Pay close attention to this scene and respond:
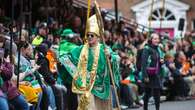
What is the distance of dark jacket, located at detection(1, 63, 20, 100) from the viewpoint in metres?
11.0

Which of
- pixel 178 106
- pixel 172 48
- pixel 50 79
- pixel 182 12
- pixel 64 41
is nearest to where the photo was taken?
pixel 50 79

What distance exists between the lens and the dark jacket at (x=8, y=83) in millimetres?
11016

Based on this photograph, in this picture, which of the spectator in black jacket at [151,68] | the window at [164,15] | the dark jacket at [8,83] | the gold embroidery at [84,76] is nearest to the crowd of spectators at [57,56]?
the dark jacket at [8,83]

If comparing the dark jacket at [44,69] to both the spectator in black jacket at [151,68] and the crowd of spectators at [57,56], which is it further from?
the spectator in black jacket at [151,68]

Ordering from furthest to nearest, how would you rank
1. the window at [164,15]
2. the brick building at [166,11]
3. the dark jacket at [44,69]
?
the window at [164,15], the brick building at [166,11], the dark jacket at [44,69]

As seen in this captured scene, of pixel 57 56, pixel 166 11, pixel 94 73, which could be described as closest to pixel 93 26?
pixel 94 73

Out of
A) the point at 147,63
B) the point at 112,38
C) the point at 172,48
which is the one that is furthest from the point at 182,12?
the point at 147,63

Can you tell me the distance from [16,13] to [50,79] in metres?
7.51

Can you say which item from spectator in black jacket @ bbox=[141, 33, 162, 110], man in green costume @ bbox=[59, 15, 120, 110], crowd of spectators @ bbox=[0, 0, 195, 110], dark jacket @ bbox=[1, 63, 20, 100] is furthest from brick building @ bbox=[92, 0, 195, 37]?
dark jacket @ bbox=[1, 63, 20, 100]

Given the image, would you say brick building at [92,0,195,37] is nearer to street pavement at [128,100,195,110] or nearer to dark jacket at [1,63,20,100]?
street pavement at [128,100,195,110]

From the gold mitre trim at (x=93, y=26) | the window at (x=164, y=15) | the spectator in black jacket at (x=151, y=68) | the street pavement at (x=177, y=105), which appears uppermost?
the window at (x=164, y=15)

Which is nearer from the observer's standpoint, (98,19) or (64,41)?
(98,19)

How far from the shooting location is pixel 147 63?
15750 mm

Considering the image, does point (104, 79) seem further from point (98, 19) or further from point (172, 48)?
point (172, 48)
